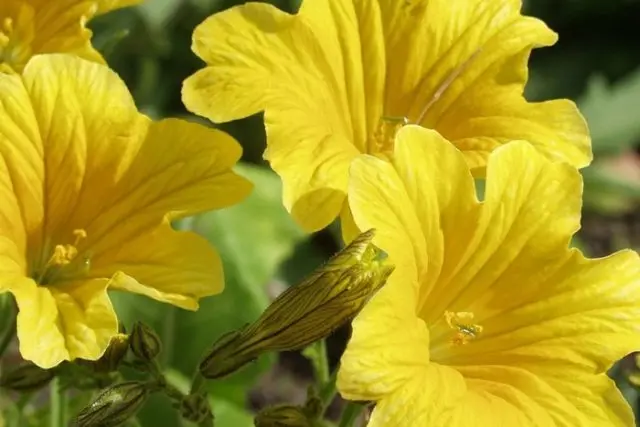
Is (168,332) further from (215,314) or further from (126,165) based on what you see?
(126,165)

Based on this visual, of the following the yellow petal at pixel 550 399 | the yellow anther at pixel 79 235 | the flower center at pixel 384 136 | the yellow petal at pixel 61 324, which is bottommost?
the yellow anther at pixel 79 235

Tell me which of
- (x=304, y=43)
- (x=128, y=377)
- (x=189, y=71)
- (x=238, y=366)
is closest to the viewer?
(x=238, y=366)

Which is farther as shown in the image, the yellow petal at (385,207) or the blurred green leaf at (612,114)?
the blurred green leaf at (612,114)

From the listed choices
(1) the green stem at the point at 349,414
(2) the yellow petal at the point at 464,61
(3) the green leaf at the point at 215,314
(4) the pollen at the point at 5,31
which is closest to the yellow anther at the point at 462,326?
(1) the green stem at the point at 349,414

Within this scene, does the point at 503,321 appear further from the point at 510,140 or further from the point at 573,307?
the point at 510,140

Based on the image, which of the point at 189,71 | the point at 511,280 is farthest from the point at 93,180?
the point at 189,71

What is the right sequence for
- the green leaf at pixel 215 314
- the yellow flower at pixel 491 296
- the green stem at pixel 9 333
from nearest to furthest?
the yellow flower at pixel 491 296, the green stem at pixel 9 333, the green leaf at pixel 215 314

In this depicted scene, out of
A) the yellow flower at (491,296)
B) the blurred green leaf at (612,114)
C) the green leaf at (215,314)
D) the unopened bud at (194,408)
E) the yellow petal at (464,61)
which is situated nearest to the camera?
the yellow flower at (491,296)

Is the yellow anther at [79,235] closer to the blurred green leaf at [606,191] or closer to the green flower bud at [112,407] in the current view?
the green flower bud at [112,407]
